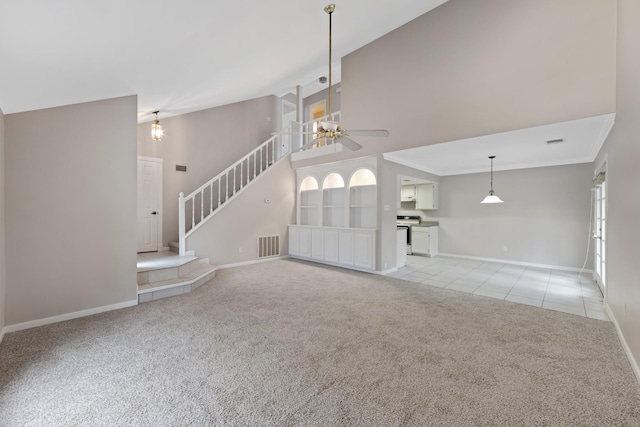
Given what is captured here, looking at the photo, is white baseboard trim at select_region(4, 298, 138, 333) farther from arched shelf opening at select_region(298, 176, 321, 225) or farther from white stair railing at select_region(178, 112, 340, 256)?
arched shelf opening at select_region(298, 176, 321, 225)

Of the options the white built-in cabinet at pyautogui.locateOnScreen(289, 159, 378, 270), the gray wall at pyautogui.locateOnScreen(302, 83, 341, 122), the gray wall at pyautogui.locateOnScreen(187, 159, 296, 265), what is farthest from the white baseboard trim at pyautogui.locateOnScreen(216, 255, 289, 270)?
the gray wall at pyautogui.locateOnScreen(302, 83, 341, 122)

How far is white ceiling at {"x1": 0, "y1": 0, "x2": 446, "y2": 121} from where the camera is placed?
1.71 m

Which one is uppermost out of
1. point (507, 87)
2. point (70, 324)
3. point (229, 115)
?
point (229, 115)

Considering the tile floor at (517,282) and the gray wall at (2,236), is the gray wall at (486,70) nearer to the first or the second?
the tile floor at (517,282)

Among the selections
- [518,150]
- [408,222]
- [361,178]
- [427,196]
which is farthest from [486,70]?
[408,222]

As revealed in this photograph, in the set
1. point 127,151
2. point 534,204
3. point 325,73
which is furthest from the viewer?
point 325,73

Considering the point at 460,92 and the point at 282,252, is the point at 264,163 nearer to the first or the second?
the point at 282,252

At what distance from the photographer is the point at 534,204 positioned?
610cm

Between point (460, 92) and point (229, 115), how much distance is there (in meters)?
5.52

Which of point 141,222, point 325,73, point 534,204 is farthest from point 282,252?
point 534,204

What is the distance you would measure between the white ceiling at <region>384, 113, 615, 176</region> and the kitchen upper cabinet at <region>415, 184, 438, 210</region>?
742mm

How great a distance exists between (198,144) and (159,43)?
14.5ft

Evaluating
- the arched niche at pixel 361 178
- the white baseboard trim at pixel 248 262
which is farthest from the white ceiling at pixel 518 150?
the white baseboard trim at pixel 248 262

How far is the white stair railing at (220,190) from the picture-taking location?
17.2 ft
